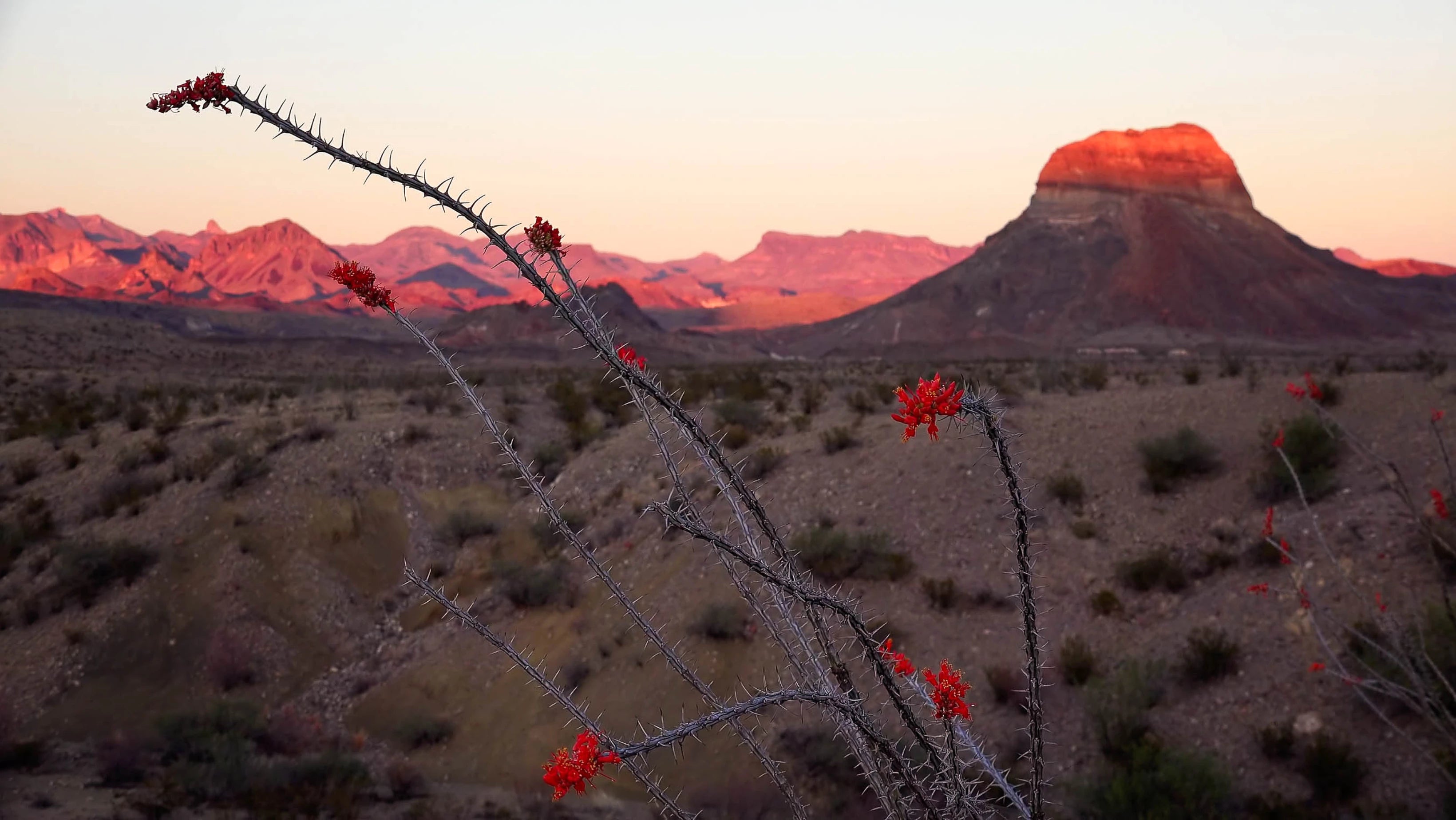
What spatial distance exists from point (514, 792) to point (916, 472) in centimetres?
788

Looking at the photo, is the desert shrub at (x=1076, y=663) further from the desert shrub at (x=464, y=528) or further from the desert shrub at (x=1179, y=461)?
the desert shrub at (x=464, y=528)

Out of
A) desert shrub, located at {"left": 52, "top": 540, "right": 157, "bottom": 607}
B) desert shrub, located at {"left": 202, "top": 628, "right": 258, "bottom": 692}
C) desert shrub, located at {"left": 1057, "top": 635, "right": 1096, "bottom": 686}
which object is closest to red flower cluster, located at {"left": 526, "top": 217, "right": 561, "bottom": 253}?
desert shrub, located at {"left": 1057, "top": 635, "right": 1096, "bottom": 686}

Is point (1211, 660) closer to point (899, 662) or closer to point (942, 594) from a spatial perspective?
point (942, 594)

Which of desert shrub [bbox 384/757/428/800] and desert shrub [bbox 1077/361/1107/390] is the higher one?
desert shrub [bbox 1077/361/1107/390]

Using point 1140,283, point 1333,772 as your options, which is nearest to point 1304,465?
point 1333,772

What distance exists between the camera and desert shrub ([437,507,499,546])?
18016 mm

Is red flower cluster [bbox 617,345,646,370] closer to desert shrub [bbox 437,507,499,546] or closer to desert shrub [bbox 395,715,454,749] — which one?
desert shrub [bbox 395,715,454,749]

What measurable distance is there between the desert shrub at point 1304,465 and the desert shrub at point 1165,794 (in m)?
5.09

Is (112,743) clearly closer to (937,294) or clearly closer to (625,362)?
(625,362)

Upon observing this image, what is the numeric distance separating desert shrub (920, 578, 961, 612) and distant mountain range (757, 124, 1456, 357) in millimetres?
65093

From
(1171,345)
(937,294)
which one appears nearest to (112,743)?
(1171,345)

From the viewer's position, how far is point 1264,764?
8820mm

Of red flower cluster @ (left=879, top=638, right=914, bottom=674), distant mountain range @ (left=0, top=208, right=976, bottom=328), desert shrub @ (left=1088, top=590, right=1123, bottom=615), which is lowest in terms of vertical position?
desert shrub @ (left=1088, top=590, right=1123, bottom=615)

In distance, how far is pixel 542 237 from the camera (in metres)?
2.56
